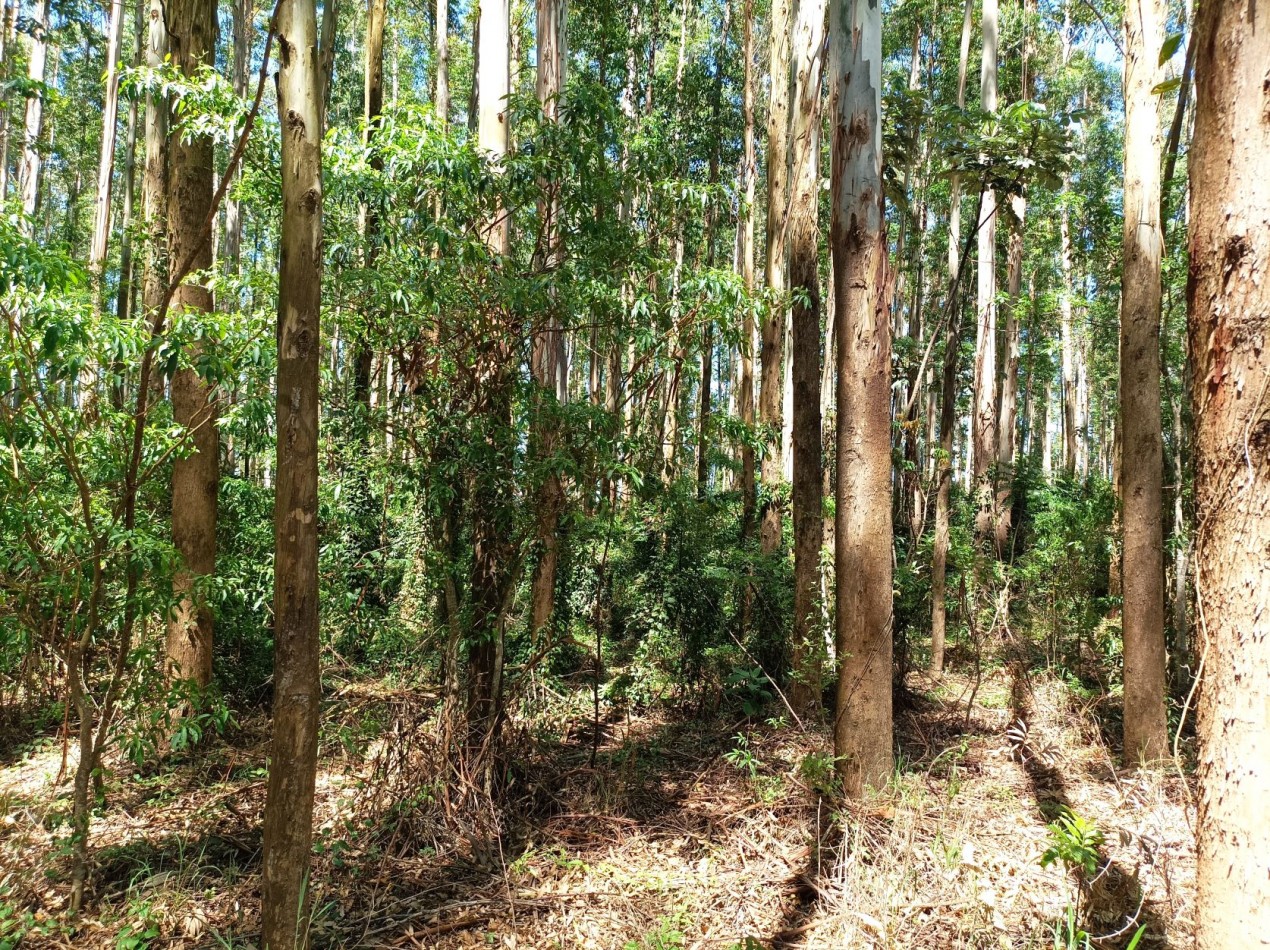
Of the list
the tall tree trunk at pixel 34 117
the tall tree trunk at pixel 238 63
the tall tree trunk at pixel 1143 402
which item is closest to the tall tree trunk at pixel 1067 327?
the tall tree trunk at pixel 1143 402

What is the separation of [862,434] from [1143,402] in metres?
2.85

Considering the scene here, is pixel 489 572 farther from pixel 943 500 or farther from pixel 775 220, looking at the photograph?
pixel 775 220

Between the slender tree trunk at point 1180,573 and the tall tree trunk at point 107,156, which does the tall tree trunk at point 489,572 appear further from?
the tall tree trunk at point 107,156

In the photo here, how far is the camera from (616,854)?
15.6 ft

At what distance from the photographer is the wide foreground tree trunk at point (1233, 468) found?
1893mm

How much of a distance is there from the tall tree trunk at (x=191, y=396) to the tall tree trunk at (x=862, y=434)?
4667 millimetres

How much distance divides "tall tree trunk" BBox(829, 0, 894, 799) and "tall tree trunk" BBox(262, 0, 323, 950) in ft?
10.1

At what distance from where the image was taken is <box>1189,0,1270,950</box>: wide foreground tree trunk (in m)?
1.89

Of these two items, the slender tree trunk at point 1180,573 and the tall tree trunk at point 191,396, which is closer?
the tall tree trunk at point 191,396

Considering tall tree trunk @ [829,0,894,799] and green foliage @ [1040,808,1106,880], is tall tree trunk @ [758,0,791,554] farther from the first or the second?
green foliage @ [1040,808,1106,880]

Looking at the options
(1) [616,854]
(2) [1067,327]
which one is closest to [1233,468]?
(1) [616,854]

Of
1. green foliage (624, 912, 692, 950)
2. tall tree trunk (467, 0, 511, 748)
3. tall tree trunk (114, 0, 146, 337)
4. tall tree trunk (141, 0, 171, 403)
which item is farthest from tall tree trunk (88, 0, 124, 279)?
green foliage (624, 912, 692, 950)

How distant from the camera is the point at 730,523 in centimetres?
1139

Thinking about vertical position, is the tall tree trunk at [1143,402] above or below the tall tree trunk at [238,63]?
below
